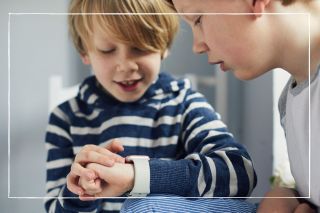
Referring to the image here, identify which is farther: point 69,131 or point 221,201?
point 69,131

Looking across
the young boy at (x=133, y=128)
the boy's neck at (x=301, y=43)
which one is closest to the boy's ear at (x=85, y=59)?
the young boy at (x=133, y=128)

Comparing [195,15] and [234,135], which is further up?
A: [195,15]

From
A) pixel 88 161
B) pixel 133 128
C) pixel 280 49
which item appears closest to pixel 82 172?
pixel 88 161

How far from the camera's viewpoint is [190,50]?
2.00ft

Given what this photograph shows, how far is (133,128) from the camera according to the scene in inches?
25.0

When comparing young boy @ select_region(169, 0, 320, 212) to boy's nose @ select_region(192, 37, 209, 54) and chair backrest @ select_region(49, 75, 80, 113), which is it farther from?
chair backrest @ select_region(49, 75, 80, 113)

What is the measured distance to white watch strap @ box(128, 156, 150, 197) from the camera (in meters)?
0.52

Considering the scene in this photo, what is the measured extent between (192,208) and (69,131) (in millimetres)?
221

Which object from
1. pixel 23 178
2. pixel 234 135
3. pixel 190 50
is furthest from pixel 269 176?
pixel 23 178

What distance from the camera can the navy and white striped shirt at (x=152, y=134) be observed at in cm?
57

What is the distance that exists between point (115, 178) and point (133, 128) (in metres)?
0.13

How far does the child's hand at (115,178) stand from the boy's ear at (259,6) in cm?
20

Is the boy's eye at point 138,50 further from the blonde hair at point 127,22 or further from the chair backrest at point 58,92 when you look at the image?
the chair backrest at point 58,92

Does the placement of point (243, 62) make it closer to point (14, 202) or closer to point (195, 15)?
point (195, 15)
